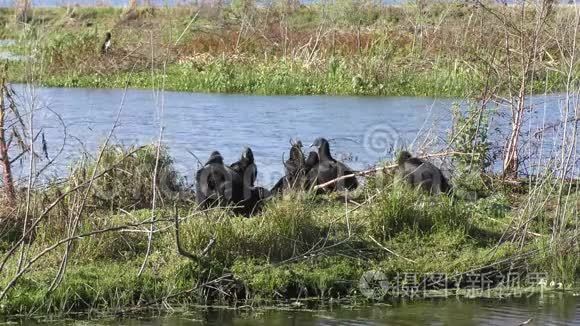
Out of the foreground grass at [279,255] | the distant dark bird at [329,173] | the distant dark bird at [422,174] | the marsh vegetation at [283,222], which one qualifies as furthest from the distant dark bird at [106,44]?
the foreground grass at [279,255]

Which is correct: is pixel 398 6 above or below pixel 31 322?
above

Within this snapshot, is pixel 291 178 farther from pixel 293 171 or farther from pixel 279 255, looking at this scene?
pixel 279 255

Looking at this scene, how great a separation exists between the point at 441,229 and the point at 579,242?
1.16 m

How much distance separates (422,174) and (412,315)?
9.37 ft

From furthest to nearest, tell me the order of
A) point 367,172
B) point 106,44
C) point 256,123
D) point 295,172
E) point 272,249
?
point 106,44 < point 256,123 < point 295,172 < point 367,172 < point 272,249

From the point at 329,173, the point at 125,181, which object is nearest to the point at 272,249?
the point at 125,181

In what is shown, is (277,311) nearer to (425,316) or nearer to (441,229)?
(425,316)

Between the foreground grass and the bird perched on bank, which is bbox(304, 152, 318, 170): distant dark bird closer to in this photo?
the bird perched on bank

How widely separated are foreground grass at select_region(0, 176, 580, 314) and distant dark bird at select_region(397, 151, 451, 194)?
735mm

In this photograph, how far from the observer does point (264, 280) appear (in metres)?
8.02

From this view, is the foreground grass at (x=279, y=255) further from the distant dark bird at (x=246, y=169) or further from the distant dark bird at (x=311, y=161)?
the distant dark bird at (x=311, y=161)

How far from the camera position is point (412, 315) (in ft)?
25.9

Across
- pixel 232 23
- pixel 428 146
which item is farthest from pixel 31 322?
pixel 232 23

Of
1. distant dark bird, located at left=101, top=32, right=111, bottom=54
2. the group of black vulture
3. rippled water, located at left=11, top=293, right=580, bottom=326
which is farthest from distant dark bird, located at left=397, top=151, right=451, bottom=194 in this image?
distant dark bird, located at left=101, top=32, right=111, bottom=54
